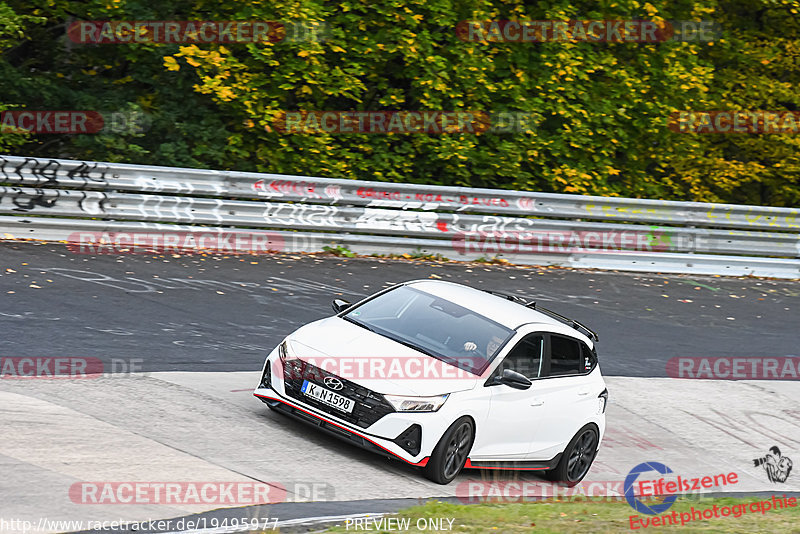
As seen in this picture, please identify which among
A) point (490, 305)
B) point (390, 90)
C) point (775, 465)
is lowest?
point (775, 465)

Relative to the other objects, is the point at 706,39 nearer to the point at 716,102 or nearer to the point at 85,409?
the point at 716,102

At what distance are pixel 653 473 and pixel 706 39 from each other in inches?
627

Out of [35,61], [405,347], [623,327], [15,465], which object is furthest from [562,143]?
[15,465]

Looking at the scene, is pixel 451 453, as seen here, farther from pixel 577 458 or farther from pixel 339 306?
pixel 339 306

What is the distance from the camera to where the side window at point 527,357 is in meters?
9.21

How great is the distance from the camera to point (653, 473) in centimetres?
1049

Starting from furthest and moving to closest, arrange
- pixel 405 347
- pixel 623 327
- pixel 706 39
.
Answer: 1. pixel 706 39
2. pixel 623 327
3. pixel 405 347

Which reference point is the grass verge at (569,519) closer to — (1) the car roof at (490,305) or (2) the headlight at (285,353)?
(1) the car roof at (490,305)

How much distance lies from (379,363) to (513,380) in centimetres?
120

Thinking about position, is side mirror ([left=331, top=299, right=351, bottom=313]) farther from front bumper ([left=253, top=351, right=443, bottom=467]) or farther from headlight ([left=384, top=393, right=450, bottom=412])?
headlight ([left=384, top=393, right=450, bottom=412])

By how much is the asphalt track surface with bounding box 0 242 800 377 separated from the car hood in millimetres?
2196

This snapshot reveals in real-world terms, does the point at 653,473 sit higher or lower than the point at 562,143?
lower

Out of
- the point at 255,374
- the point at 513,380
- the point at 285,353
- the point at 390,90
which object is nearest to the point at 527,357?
the point at 513,380

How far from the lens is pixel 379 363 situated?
28.8 ft
